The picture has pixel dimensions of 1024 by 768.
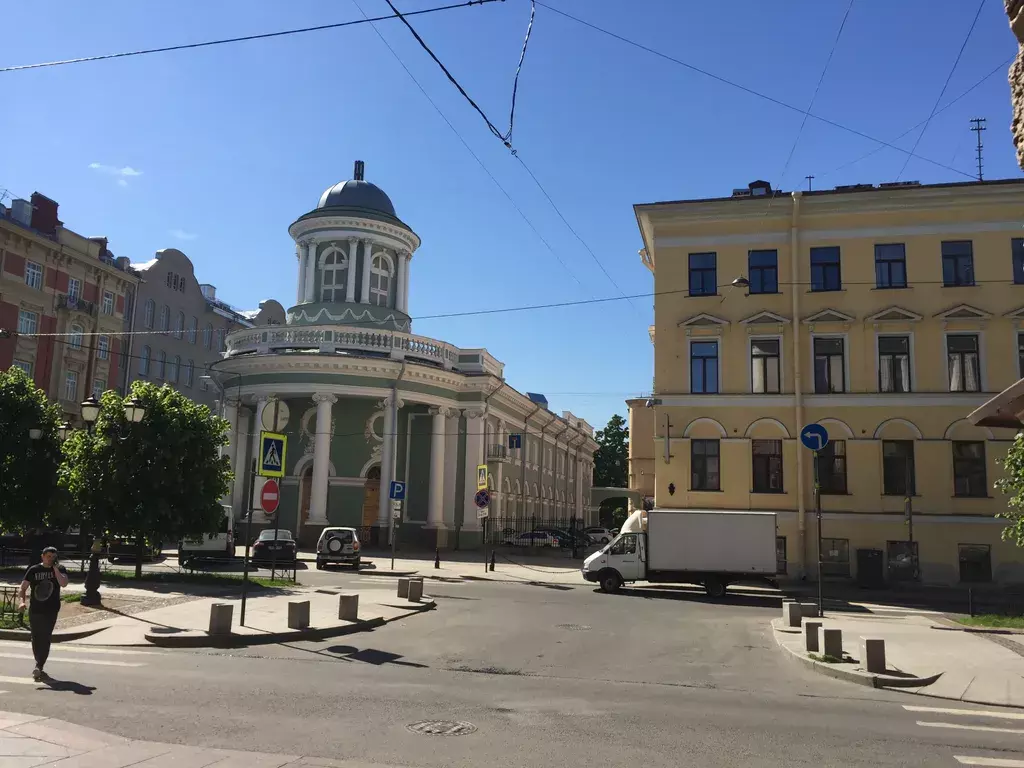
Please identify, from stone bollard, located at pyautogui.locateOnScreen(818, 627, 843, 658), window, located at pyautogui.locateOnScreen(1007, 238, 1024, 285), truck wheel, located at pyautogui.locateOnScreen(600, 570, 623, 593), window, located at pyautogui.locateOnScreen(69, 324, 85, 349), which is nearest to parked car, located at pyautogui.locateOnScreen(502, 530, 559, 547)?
truck wheel, located at pyautogui.locateOnScreen(600, 570, 623, 593)

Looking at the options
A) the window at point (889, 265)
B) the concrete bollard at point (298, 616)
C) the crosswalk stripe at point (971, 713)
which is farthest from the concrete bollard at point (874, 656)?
the window at point (889, 265)

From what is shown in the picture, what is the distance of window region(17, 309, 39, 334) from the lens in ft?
138

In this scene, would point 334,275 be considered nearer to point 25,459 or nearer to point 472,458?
point 472,458

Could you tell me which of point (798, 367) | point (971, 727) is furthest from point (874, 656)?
point (798, 367)

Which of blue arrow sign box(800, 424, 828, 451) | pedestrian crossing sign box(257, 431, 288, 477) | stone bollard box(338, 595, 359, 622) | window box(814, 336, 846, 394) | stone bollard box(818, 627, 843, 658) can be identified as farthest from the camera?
window box(814, 336, 846, 394)

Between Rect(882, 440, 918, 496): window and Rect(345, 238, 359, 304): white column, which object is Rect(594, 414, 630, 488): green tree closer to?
Rect(345, 238, 359, 304): white column

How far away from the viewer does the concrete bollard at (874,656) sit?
38.9 ft

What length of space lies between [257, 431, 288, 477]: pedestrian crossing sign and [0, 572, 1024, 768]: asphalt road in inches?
127

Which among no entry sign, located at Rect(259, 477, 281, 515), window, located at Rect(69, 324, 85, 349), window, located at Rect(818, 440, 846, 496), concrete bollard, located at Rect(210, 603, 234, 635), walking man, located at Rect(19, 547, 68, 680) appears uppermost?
window, located at Rect(69, 324, 85, 349)

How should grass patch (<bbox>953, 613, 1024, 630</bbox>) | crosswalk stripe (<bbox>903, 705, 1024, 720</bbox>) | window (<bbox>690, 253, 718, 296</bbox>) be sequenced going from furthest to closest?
window (<bbox>690, 253, 718, 296</bbox>) → grass patch (<bbox>953, 613, 1024, 630</bbox>) → crosswalk stripe (<bbox>903, 705, 1024, 720</bbox>)

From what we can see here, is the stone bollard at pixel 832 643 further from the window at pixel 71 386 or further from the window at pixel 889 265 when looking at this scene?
the window at pixel 71 386

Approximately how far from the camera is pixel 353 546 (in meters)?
31.6

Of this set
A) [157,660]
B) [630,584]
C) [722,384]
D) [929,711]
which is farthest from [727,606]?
[157,660]

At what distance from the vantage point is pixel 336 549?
102ft
